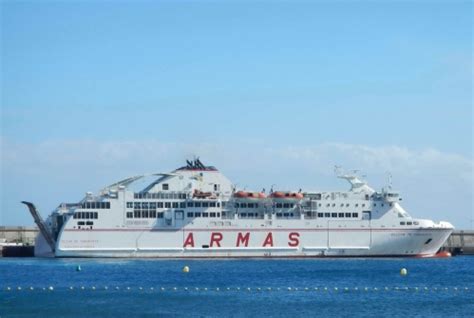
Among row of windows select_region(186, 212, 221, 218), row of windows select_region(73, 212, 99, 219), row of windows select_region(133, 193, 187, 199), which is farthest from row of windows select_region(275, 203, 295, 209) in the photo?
row of windows select_region(73, 212, 99, 219)

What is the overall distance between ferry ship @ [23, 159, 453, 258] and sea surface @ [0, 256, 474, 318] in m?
1.82

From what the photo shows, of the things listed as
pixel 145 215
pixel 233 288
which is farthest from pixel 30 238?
pixel 233 288

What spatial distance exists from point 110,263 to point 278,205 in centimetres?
1307

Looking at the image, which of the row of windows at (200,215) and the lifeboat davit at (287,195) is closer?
the row of windows at (200,215)

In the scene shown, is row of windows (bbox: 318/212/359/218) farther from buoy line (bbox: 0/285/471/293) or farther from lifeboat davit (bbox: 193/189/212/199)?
buoy line (bbox: 0/285/471/293)

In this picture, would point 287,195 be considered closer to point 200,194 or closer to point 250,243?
point 250,243

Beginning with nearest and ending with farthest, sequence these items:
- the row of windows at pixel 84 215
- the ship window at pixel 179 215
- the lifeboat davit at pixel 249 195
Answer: the row of windows at pixel 84 215, the ship window at pixel 179 215, the lifeboat davit at pixel 249 195

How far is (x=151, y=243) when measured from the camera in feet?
227

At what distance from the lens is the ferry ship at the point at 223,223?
2704 inches

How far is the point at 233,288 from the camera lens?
4822cm

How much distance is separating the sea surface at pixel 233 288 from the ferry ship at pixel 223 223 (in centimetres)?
182

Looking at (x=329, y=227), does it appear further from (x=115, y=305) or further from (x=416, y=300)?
(x=115, y=305)

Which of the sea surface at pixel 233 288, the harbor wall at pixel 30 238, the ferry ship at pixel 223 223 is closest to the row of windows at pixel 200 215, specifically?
the ferry ship at pixel 223 223

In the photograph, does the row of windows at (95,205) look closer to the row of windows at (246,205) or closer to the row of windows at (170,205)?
the row of windows at (170,205)
